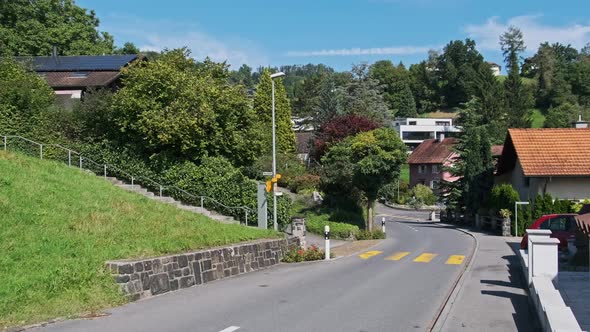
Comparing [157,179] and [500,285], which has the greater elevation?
[157,179]

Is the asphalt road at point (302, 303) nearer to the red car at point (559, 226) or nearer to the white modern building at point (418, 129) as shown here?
the red car at point (559, 226)

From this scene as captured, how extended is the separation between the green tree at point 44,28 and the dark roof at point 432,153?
45.8 metres

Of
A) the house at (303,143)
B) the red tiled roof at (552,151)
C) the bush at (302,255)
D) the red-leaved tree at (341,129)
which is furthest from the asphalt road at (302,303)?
the house at (303,143)

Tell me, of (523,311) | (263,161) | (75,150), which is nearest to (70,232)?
(523,311)

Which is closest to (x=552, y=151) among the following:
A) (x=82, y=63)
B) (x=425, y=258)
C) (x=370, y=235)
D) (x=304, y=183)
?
(x=370, y=235)

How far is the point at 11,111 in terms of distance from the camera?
1233 inches

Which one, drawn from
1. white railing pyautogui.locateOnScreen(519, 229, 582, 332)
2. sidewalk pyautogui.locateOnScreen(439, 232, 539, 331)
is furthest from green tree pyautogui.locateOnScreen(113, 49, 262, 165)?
white railing pyautogui.locateOnScreen(519, 229, 582, 332)

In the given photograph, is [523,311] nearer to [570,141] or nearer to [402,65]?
[570,141]

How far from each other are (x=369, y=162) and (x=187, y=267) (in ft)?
79.5

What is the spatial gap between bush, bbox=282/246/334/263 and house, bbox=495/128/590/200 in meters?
18.4

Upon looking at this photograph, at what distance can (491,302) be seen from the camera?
13.7m

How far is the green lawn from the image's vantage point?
118m

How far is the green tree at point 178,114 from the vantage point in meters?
30.8

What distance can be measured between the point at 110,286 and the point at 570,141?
34.1m
